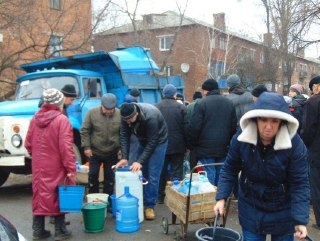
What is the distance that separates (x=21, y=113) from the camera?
7.54m

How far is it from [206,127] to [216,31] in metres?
31.1

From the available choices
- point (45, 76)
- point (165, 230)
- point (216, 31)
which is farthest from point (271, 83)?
point (165, 230)

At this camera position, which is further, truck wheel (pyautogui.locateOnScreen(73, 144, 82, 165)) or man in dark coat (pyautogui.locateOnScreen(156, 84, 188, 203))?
truck wheel (pyautogui.locateOnScreen(73, 144, 82, 165))

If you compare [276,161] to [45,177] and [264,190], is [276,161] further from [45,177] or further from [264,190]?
[45,177]

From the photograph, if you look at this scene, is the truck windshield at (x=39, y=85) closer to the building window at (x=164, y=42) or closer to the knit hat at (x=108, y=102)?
the knit hat at (x=108, y=102)

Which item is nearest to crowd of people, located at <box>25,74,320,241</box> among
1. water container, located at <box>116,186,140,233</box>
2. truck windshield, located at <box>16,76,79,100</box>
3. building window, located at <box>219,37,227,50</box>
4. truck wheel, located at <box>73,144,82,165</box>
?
water container, located at <box>116,186,140,233</box>

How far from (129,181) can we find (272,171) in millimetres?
2939

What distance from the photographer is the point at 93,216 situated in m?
5.41

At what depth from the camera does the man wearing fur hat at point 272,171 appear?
9.55ft

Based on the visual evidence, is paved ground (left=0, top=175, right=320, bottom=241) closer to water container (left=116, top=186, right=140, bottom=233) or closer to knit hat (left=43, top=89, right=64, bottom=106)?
water container (left=116, top=186, right=140, bottom=233)

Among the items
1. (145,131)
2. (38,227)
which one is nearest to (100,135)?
(145,131)

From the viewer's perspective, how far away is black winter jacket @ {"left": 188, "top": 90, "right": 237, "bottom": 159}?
20.0 ft

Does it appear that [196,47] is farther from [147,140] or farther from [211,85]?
[147,140]

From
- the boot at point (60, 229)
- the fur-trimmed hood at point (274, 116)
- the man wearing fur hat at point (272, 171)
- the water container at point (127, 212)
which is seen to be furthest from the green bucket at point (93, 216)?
the fur-trimmed hood at point (274, 116)
